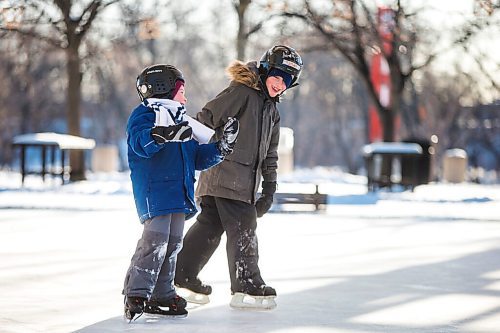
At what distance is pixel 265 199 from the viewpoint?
6.45m

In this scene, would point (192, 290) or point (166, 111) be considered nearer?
point (166, 111)

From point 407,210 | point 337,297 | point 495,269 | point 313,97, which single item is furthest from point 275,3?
point 313,97

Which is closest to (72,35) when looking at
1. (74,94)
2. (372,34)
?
(74,94)

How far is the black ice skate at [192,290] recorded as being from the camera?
6312 mm

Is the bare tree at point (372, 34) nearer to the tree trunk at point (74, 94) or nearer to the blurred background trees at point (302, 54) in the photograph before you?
the blurred background trees at point (302, 54)

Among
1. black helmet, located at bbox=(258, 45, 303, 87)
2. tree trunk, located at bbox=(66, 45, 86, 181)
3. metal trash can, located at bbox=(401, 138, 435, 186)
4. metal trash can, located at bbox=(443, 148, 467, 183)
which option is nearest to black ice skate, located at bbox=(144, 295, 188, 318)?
black helmet, located at bbox=(258, 45, 303, 87)

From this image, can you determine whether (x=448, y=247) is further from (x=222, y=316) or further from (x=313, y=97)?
(x=313, y=97)

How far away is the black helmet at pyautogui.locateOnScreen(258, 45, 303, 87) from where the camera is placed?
6.19 m

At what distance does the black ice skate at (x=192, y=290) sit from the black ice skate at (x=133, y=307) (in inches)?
30.1

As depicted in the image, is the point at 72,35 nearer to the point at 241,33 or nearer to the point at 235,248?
the point at 241,33

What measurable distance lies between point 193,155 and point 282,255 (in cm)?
383

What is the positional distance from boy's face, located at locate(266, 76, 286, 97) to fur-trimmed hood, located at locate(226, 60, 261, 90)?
7cm

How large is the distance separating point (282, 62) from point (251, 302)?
142 centimetres

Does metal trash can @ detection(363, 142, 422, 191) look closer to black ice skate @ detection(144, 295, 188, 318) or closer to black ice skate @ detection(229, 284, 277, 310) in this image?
black ice skate @ detection(229, 284, 277, 310)
